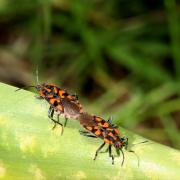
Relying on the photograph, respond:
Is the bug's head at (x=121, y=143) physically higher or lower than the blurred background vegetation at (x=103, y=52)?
lower

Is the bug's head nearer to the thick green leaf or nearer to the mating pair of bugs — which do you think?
the mating pair of bugs

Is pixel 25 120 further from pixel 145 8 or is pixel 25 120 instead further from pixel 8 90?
pixel 145 8

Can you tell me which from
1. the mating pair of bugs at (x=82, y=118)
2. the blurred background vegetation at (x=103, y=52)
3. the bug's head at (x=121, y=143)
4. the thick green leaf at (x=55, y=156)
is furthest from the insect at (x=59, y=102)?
the blurred background vegetation at (x=103, y=52)

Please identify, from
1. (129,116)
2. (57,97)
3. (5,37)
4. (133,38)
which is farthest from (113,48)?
(57,97)

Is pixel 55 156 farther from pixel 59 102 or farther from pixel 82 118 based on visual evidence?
pixel 59 102

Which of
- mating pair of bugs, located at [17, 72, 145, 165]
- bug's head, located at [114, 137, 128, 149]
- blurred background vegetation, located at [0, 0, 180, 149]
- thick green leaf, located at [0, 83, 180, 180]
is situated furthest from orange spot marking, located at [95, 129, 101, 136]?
blurred background vegetation, located at [0, 0, 180, 149]

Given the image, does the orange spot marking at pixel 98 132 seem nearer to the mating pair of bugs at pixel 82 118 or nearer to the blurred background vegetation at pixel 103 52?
the mating pair of bugs at pixel 82 118
